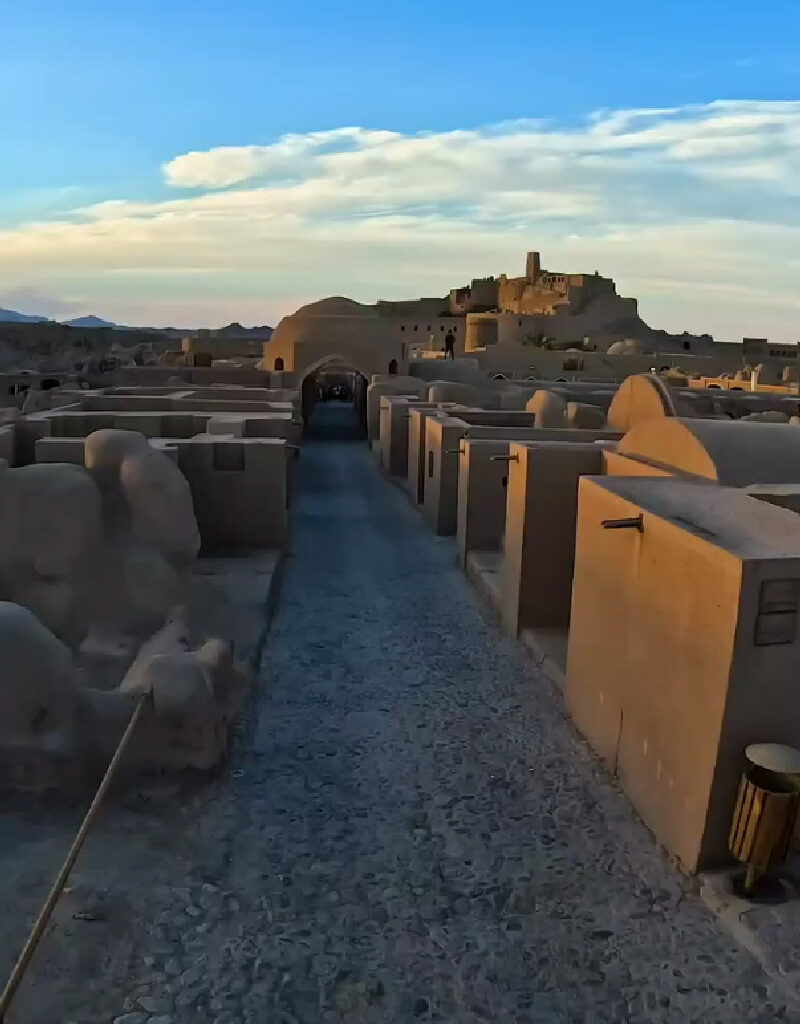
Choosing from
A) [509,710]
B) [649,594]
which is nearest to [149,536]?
[509,710]

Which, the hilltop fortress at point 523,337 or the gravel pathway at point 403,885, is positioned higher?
the hilltop fortress at point 523,337

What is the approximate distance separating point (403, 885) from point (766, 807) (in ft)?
5.86

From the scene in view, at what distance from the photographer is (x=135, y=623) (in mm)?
6562

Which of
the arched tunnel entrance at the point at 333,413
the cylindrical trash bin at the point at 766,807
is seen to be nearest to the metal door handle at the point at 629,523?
the cylindrical trash bin at the point at 766,807

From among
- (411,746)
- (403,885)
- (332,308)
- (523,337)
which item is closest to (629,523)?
(411,746)

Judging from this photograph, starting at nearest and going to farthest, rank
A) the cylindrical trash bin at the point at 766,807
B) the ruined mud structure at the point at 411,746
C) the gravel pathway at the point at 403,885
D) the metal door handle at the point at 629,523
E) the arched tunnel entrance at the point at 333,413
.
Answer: the gravel pathway at the point at 403,885, the ruined mud structure at the point at 411,746, the cylindrical trash bin at the point at 766,807, the metal door handle at the point at 629,523, the arched tunnel entrance at the point at 333,413

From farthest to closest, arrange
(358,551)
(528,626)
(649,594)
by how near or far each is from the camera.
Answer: (358,551)
(528,626)
(649,594)

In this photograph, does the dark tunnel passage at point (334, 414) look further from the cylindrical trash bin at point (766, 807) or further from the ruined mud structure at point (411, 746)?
the cylindrical trash bin at point (766, 807)

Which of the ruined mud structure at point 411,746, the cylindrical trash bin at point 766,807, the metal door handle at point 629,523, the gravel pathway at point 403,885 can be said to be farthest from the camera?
the metal door handle at point 629,523

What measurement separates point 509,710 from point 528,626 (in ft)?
5.27

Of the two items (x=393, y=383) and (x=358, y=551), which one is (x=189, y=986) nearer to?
(x=358, y=551)

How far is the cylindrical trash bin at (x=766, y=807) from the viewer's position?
4.07 m

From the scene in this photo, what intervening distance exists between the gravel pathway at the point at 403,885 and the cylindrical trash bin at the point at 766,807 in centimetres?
39

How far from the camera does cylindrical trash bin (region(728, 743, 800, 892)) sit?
13.3 feet
